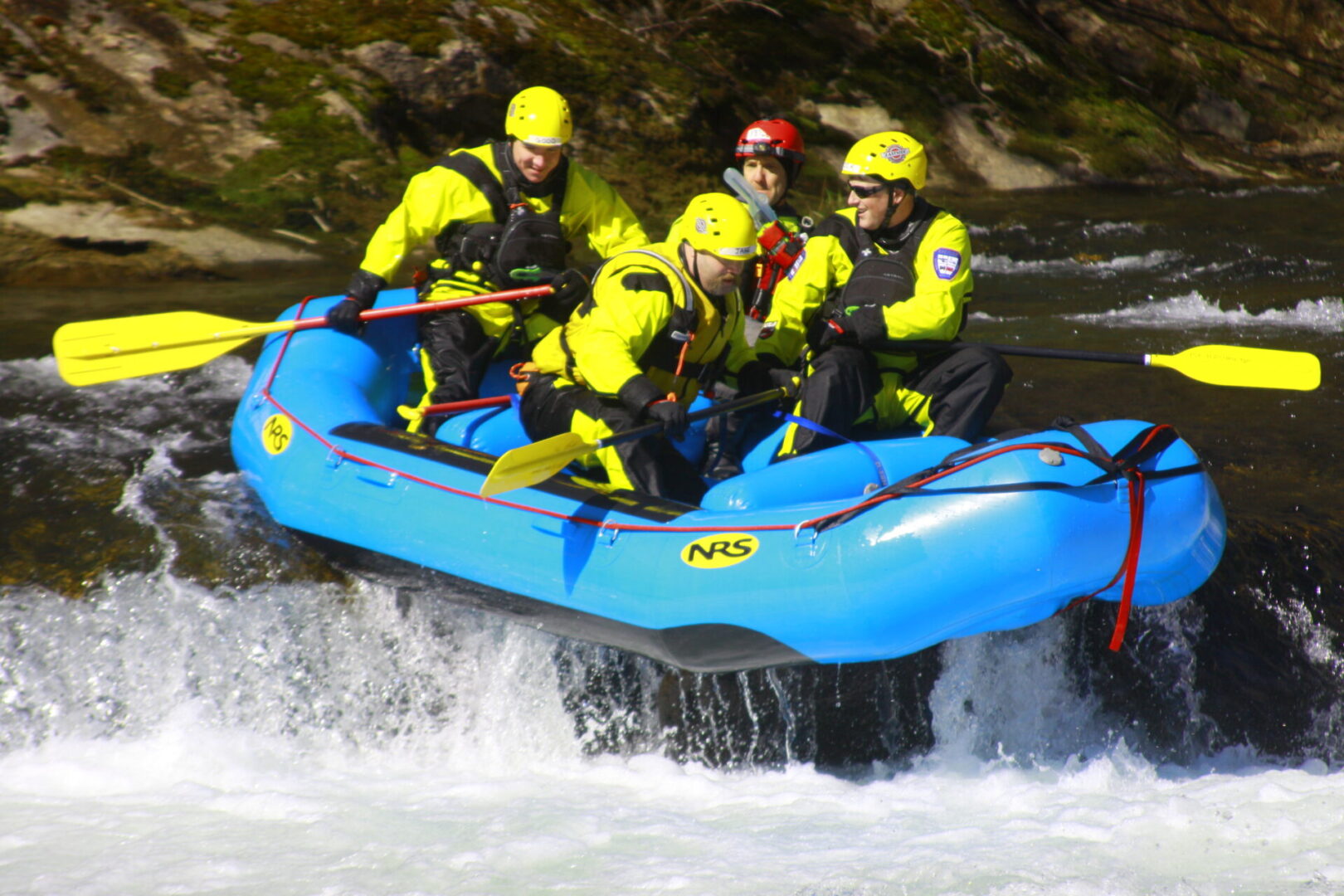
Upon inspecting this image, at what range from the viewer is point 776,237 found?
4.70 m

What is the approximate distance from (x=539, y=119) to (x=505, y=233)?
0.48 m

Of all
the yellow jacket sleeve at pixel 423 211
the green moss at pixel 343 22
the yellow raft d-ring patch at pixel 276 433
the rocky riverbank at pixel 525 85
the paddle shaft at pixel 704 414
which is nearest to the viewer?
the paddle shaft at pixel 704 414

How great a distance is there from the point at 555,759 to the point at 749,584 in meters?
1.20

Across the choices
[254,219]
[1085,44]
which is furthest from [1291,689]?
[1085,44]

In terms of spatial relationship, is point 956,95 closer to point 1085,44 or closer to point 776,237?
point 1085,44

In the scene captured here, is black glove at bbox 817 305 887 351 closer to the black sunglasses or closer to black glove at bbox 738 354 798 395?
black glove at bbox 738 354 798 395

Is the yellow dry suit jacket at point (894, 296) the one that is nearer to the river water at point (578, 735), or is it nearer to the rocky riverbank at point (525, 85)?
the river water at point (578, 735)

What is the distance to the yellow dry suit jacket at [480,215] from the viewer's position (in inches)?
187

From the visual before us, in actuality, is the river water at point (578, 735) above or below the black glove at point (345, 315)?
below

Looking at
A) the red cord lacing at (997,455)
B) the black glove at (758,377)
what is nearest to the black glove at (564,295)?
the black glove at (758,377)

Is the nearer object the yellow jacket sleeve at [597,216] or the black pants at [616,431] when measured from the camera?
the black pants at [616,431]

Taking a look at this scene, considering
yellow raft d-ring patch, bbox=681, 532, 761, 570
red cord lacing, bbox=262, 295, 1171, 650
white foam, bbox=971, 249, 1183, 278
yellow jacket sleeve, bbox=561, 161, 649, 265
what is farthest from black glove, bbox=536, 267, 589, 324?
white foam, bbox=971, 249, 1183, 278

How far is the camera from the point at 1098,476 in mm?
3197

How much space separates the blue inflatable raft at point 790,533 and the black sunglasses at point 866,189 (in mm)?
937
